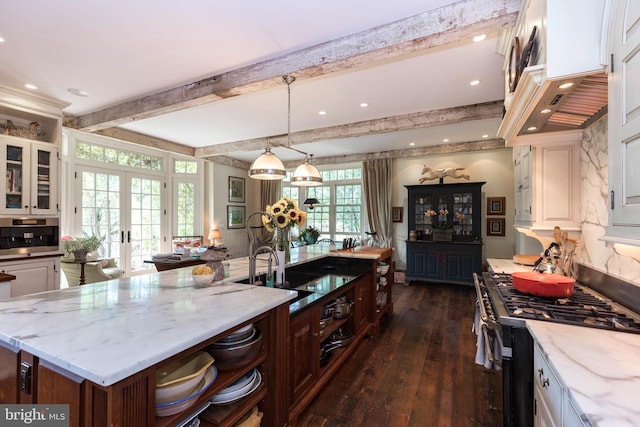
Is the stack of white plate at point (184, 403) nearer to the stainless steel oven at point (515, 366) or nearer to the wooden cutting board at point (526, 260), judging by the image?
the stainless steel oven at point (515, 366)

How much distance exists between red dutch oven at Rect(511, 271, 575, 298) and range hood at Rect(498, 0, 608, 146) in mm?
989

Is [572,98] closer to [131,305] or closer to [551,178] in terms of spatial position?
[551,178]

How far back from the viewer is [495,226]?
589cm

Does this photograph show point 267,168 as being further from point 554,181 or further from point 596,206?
point 596,206

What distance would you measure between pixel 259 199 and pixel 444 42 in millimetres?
7101

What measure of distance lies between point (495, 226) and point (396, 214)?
78.9 inches

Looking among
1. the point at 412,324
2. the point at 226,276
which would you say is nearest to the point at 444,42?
the point at 226,276

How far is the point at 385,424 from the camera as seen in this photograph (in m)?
1.94

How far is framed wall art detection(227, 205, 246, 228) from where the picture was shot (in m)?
7.52

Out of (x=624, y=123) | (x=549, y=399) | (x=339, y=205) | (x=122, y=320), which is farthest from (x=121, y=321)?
(x=339, y=205)

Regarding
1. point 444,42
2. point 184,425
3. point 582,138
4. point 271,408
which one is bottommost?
point 271,408

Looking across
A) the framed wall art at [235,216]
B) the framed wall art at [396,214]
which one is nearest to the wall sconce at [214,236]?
the framed wall art at [235,216]

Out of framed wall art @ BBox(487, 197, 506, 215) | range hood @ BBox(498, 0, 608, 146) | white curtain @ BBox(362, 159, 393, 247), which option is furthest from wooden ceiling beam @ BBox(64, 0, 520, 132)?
framed wall art @ BBox(487, 197, 506, 215)

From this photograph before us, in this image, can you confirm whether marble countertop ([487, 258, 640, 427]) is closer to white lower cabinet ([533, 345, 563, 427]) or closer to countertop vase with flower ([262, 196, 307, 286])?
white lower cabinet ([533, 345, 563, 427])
